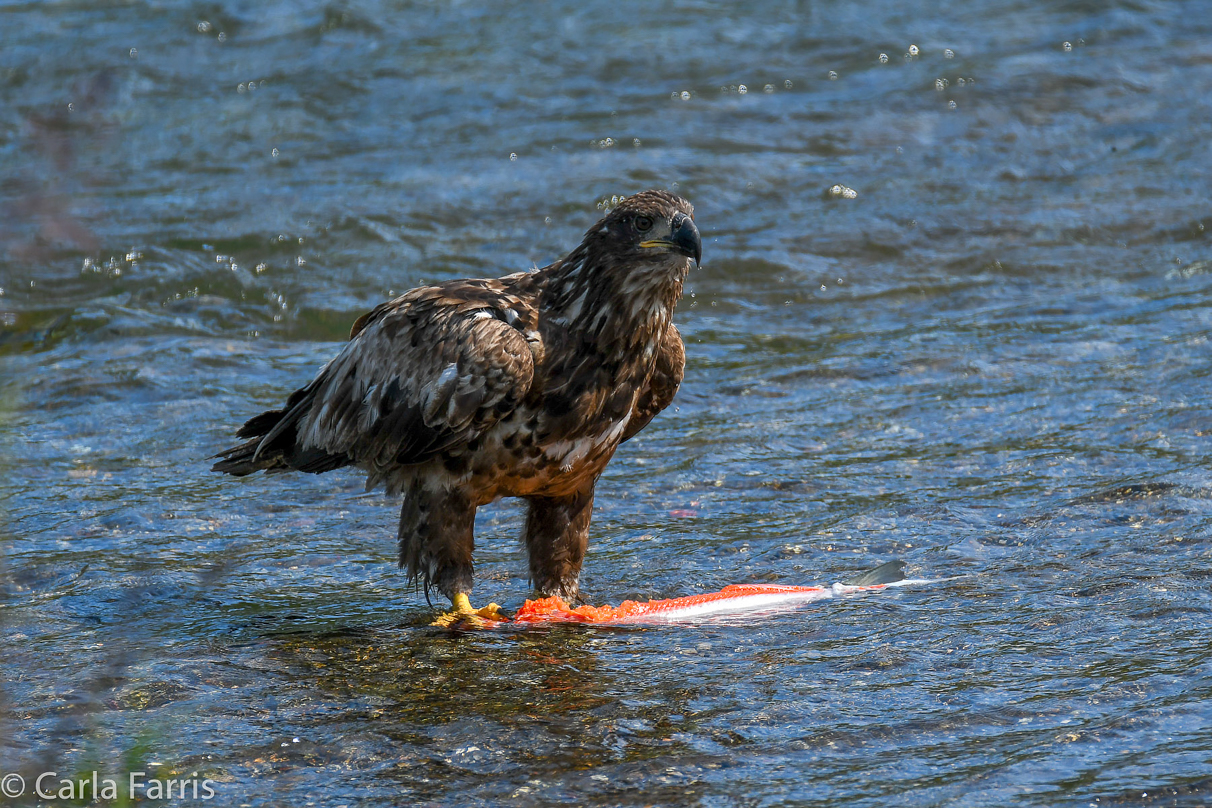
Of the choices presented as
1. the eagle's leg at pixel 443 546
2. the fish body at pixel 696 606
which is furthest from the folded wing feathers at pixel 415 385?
the fish body at pixel 696 606

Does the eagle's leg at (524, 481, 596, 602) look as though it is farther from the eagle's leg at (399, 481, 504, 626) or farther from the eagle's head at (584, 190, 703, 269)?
the eagle's head at (584, 190, 703, 269)

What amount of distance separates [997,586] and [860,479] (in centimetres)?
160

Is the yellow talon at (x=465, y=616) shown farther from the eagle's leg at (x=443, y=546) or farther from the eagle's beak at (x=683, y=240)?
the eagle's beak at (x=683, y=240)

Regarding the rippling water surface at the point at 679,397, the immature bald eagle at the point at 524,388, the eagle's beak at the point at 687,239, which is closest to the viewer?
the rippling water surface at the point at 679,397

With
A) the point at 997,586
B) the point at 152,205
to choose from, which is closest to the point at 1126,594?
the point at 997,586

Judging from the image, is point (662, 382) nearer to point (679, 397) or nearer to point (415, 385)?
point (415, 385)

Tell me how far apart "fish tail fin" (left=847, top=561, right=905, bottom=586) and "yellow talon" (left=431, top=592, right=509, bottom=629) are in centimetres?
150

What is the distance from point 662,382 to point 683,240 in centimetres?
85

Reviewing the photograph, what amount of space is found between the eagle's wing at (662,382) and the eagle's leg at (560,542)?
355 millimetres

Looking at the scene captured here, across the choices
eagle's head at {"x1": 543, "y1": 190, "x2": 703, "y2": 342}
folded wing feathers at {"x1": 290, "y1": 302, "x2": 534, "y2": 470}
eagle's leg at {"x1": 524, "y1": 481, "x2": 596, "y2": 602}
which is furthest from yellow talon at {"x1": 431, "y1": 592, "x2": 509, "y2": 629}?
eagle's head at {"x1": 543, "y1": 190, "x2": 703, "y2": 342}

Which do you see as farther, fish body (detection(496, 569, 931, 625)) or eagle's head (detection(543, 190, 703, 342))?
fish body (detection(496, 569, 931, 625))

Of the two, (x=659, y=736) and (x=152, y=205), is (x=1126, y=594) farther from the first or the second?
(x=152, y=205)

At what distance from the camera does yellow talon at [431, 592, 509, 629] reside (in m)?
5.82

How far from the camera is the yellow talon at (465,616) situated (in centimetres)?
582
